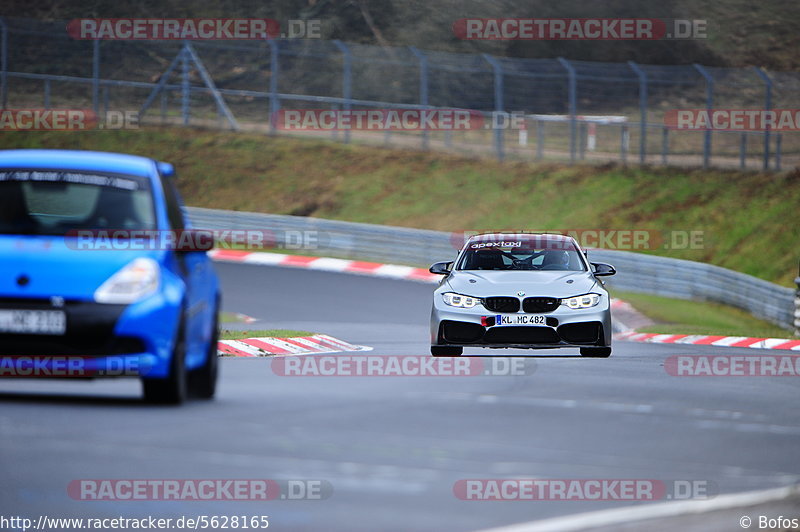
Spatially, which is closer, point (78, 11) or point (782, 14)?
point (78, 11)

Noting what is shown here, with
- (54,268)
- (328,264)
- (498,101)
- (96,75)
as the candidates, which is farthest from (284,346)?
(96,75)

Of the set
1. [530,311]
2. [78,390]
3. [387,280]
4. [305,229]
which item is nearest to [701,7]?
[305,229]

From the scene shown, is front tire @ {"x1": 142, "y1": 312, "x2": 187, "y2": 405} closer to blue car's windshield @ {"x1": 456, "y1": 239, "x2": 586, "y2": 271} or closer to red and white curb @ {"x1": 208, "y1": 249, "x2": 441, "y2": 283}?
blue car's windshield @ {"x1": 456, "y1": 239, "x2": 586, "y2": 271}

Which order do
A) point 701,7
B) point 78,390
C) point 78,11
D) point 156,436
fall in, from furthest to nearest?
point 701,7 → point 78,11 → point 78,390 → point 156,436

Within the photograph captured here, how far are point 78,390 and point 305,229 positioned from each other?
964 inches

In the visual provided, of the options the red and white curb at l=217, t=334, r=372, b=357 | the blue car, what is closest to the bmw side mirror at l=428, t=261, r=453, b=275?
the red and white curb at l=217, t=334, r=372, b=357

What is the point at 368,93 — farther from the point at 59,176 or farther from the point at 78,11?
the point at 59,176

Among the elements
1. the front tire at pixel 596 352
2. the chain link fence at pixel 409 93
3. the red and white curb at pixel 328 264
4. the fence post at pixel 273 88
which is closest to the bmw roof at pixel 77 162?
the front tire at pixel 596 352

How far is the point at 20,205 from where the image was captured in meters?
10.2

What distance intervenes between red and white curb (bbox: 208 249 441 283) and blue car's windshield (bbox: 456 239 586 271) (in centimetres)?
1346

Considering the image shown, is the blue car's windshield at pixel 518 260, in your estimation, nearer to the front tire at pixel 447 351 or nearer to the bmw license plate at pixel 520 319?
A: the front tire at pixel 447 351

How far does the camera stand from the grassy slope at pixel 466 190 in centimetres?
3512

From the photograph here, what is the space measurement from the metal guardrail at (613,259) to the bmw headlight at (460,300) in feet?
36.1

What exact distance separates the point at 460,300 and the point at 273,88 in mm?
28152
